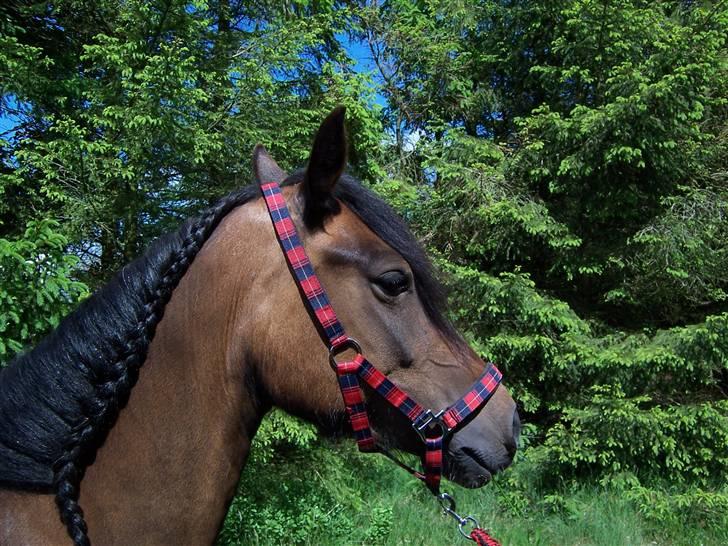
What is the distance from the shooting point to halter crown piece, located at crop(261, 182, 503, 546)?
1.49m

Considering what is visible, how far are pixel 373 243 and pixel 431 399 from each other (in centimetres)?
47

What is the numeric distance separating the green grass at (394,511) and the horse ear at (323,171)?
4173 millimetres

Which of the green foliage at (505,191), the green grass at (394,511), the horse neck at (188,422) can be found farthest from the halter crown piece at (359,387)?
the green grass at (394,511)

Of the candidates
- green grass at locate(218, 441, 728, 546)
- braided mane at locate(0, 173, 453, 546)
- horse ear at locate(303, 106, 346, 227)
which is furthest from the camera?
green grass at locate(218, 441, 728, 546)

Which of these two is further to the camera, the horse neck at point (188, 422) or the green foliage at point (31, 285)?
the green foliage at point (31, 285)

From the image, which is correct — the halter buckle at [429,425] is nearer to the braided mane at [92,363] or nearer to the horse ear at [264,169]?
the braided mane at [92,363]

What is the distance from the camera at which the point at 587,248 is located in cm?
701

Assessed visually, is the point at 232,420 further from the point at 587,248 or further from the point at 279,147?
the point at 587,248

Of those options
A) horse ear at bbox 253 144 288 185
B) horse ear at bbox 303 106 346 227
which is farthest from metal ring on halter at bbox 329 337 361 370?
horse ear at bbox 253 144 288 185

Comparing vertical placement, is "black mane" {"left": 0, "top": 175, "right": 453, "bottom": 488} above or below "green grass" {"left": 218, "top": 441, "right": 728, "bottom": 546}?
above

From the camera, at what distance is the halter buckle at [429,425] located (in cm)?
151

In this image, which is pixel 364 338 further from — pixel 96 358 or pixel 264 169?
pixel 96 358

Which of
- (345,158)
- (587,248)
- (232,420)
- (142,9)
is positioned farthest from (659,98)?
(232,420)

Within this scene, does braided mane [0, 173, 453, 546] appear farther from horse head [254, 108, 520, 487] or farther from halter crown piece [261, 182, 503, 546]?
halter crown piece [261, 182, 503, 546]
